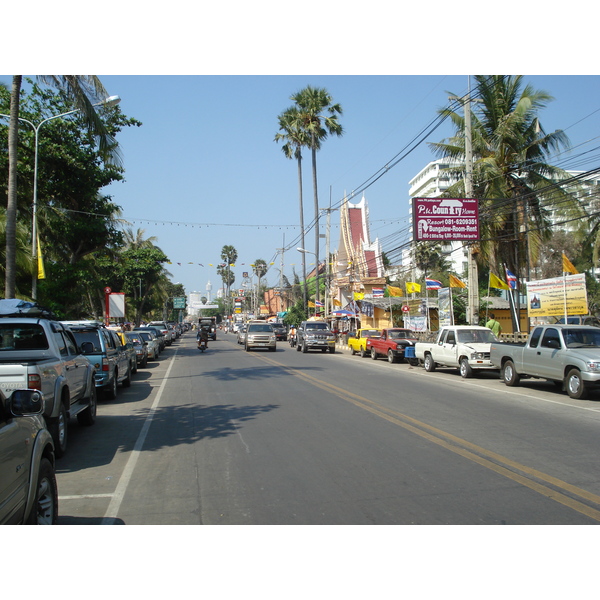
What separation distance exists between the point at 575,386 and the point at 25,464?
1298cm

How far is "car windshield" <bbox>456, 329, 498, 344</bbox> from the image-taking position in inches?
802

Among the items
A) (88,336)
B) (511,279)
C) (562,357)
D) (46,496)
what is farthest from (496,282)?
(46,496)

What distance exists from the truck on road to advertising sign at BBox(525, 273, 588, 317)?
19.0 ft

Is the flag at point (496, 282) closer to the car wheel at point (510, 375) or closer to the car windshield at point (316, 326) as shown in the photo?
the car wheel at point (510, 375)

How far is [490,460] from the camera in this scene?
301 inches

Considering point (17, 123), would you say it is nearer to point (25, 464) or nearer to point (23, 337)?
point (23, 337)

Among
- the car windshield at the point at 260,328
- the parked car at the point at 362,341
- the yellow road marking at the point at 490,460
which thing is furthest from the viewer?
the car windshield at the point at 260,328

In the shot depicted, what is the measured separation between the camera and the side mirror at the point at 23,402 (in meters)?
4.43

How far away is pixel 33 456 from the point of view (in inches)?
178

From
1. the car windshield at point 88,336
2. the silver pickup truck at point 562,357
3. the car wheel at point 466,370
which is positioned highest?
the car windshield at point 88,336

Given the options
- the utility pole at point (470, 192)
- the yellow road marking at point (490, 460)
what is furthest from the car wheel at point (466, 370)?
the yellow road marking at point (490, 460)

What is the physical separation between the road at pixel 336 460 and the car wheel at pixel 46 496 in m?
0.64

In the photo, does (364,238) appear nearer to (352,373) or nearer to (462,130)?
(462,130)

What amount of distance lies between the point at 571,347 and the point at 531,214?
15340 millimetres
